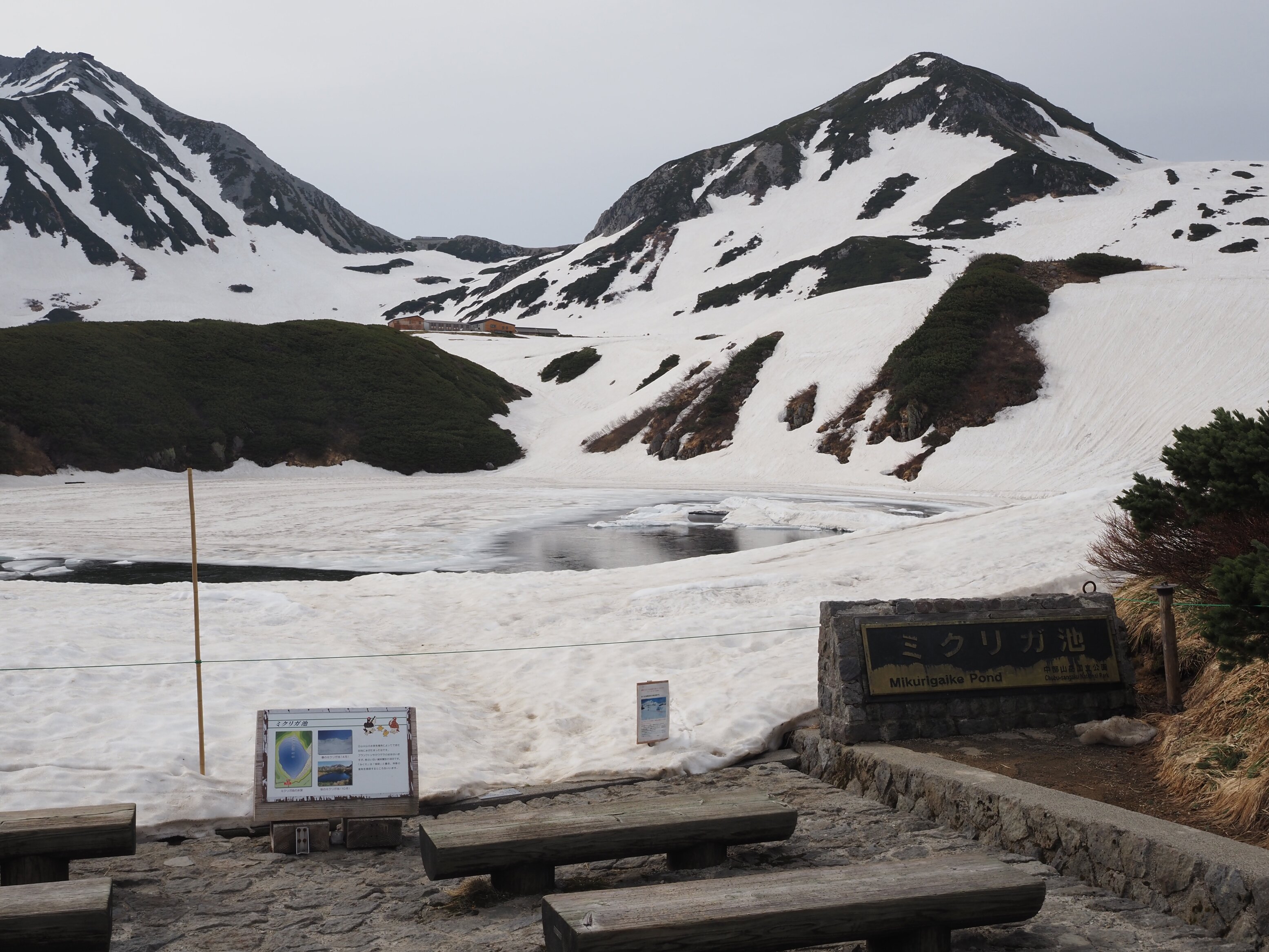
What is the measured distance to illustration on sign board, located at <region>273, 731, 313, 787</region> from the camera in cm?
617

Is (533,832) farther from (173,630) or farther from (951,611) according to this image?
(173,630)

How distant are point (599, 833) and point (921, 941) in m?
1.72

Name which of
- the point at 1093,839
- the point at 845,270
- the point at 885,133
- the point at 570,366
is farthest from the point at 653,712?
the point at 885,133

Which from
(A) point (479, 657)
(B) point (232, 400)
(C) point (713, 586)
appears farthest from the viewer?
(B) point (232, 400)

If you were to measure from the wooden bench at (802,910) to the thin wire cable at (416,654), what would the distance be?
4919mm

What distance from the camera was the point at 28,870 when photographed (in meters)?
5.32

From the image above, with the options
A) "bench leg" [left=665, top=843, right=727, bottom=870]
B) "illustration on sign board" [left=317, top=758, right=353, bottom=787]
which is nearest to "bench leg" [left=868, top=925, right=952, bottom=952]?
"bench leg" [left=665, top=843, right=727, bottom=870]

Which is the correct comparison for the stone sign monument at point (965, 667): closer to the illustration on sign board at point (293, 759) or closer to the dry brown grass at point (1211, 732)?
the dry brown grass at point (1211, 732)

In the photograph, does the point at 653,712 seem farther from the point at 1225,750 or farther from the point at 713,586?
the point at 713,586

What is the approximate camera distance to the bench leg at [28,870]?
5289mm

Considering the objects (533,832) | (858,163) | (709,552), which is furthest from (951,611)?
(858,163)

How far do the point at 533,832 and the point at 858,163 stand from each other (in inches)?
5565

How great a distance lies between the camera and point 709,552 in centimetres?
2008

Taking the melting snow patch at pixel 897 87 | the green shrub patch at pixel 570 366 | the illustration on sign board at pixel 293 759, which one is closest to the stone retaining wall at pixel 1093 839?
the illustration on sign board at pixel 293 759
